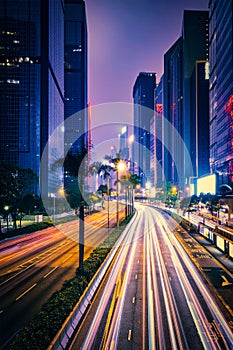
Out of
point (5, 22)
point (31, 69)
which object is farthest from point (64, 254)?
point (5, 22)

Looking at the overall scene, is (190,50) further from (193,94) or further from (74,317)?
(74,317)

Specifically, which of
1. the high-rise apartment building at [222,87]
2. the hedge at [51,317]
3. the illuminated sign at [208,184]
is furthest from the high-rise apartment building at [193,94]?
the hedge at [51,317]

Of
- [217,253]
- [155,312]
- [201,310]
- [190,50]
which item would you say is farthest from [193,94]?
[155,312]

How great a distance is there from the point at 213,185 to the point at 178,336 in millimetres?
108234

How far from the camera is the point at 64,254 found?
113ft

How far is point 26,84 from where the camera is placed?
420ft

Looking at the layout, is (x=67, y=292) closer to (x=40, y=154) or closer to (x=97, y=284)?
(x=97, y=284)

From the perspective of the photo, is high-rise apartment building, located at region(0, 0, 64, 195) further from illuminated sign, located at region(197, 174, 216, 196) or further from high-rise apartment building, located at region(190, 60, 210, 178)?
high-rise apartment building, located at region(190, 60, 210, 178)

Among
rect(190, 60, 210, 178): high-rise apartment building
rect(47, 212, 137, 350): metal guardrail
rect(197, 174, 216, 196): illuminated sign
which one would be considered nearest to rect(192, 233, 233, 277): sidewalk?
rect(47, 212, 137, 350): metal guardrail

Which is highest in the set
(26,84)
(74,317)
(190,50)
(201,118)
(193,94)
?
(190,50)

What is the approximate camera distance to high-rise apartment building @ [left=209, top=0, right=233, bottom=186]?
101 m

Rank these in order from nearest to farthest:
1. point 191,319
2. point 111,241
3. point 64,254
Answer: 1. point 191,319
2. point 64,254
3. point 111,241

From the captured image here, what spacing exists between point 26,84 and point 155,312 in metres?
127

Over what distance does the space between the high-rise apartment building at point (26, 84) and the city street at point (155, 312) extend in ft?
336
